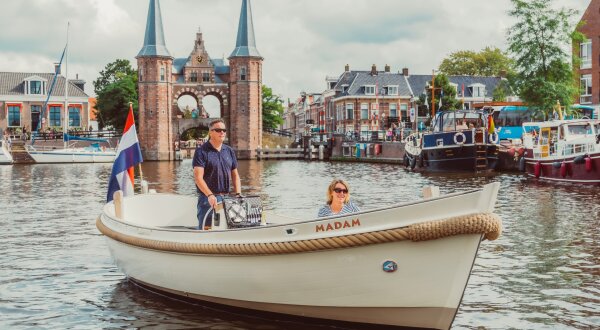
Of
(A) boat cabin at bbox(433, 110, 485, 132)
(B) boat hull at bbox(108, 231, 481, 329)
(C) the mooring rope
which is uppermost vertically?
(A) boat cabin at bbox(433, 110, 485, 132)

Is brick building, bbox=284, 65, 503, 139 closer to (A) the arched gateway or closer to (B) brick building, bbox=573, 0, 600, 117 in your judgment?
(A) the arched gateway

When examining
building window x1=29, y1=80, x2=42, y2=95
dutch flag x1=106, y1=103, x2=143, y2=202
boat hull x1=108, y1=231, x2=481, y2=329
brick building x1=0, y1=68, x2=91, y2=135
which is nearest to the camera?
boat hull x1=108, y1=231, x2=481, y2=329

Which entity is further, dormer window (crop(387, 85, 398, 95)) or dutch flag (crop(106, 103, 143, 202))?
dormer window (crop(387, 85, 398, 95))

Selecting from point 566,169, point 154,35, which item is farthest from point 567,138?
point 154,35

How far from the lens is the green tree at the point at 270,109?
334 ft

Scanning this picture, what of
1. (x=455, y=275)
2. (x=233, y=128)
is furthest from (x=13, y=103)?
(x=455, y=275)

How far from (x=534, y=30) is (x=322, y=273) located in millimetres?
43726

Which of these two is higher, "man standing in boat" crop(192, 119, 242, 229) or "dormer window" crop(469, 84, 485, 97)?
"dormer window" crop(469, 84, 485, 97)

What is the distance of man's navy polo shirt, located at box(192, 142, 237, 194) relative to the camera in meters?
10.0

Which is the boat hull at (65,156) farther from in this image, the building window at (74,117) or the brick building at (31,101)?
the building window at (74,117)

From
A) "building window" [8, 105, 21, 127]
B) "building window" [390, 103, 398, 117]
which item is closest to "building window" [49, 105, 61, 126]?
"building window" [8, 105, 21, 127]

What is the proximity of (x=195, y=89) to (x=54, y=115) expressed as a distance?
15.7 metres

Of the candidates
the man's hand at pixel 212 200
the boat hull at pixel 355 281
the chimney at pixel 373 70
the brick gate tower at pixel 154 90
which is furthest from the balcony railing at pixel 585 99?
the boat hull at pixel 355 281

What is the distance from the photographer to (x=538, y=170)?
113 ft
